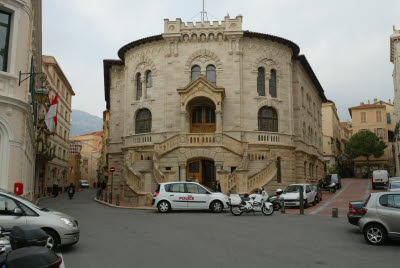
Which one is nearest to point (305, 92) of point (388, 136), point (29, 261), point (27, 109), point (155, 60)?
point (155, 60)

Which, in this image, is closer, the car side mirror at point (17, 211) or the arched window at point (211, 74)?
the car side mirror at point (17, 211)

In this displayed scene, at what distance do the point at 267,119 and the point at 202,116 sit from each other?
5621 millimetres

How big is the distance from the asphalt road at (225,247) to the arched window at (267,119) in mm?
18647

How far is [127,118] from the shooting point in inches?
1355

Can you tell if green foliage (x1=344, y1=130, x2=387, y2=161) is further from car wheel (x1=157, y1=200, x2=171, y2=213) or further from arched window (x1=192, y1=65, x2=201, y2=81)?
car wheel (x1=157, y1=200, x2=171, y2=213)

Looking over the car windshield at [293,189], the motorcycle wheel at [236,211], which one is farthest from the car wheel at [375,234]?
the car windshield at [293,189]

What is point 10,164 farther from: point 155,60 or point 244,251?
point 155,60

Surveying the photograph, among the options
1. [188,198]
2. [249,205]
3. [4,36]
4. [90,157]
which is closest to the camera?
[4,36]

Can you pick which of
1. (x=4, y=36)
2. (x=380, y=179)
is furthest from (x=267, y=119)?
(x=4, y=36)

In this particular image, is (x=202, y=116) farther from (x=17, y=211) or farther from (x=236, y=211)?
(x=17, y=211)

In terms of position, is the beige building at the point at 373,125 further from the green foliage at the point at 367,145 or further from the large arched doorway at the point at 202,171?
the large arched doorway at the point at 202,171

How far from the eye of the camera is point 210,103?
31781 mm

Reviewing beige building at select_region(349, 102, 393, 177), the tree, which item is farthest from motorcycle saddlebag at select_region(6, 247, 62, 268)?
beige building at select_region(349, 102, 393, 177)

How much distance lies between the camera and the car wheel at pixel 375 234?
9867mm
